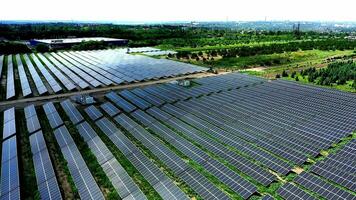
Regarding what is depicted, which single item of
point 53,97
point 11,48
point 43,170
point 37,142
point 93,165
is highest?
point 11,48

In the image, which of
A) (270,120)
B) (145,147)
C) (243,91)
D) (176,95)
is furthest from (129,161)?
(243,91)

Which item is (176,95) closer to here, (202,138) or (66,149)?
(202,138)

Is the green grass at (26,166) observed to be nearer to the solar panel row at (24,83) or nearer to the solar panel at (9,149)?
the solar panel at (9,149)

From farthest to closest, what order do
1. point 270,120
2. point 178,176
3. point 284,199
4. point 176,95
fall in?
point 176,95 < point 270,120 < point 178,176 < point 284,199

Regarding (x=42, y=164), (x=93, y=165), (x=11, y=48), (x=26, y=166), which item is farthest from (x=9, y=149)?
(x=11, y=48)

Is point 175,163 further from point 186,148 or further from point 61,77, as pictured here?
point 61,77

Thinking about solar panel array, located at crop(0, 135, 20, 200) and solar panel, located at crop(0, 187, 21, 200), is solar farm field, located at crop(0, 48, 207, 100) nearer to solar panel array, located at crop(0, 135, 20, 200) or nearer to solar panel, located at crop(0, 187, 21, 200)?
solar panel array, located at crop(0, 135, 20, 200)

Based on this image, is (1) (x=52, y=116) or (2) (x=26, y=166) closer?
(2) (x=26, y=166)
